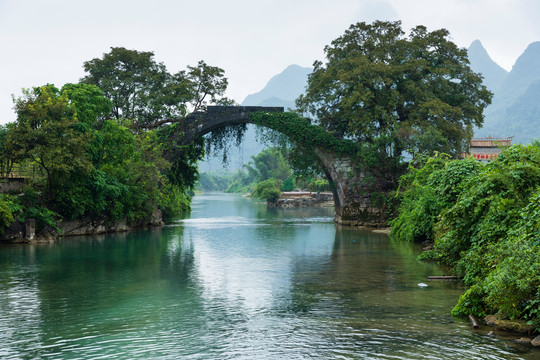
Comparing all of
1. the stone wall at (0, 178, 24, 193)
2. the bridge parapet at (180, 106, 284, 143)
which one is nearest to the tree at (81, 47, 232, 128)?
the bridge parapet at (180, 106, 284, 143)

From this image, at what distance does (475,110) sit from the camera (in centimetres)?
3659

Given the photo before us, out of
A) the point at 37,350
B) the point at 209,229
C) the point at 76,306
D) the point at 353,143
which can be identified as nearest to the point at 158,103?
the point at 209,229

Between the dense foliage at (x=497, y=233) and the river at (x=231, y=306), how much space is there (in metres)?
0.72

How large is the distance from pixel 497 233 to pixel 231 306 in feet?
21.3

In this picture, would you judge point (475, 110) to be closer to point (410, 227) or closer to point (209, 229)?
point (410, 227)

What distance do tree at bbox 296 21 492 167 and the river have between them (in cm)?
1212

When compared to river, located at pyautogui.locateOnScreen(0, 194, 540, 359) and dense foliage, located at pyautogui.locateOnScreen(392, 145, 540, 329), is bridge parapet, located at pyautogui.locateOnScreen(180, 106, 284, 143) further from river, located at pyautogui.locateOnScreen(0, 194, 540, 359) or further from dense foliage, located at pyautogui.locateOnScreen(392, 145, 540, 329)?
dense foliage, located at pyautogui.locateOnScreen(392, 145, 540, 329)

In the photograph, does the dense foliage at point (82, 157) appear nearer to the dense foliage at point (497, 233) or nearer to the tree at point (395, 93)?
the tree at point (395, 93)

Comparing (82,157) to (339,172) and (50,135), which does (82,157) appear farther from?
(339,172)

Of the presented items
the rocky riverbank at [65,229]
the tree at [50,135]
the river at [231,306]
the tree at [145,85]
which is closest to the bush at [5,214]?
the rocky riverbank at [65,229]

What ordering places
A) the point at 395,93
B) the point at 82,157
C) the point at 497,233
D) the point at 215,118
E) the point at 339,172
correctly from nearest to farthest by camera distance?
the point at 497,233
the point at 82,157
the point at 395,93
the point at 339,172
the point at 215,118

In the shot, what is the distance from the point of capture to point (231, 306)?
13055 mm

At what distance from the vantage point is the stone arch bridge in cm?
3650

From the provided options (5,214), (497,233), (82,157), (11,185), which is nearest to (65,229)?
(11,185)
